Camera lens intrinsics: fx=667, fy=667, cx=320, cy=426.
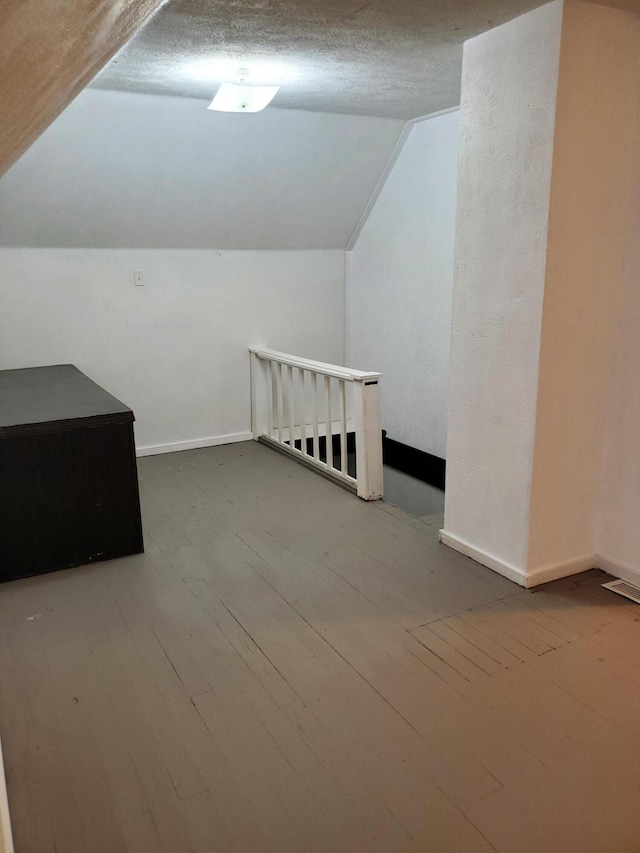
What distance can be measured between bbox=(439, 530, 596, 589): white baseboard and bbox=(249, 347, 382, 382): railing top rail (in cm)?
96

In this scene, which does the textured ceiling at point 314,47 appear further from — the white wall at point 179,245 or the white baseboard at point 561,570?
the white baseboard at point 561,570

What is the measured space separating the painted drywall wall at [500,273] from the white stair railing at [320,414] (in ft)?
2.03

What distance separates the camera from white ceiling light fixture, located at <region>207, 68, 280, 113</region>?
2.88 meters

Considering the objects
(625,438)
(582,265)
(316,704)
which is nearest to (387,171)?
(582,265)

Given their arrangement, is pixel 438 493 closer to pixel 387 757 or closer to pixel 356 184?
pixel 356 184

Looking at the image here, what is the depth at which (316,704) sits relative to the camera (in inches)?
74.1

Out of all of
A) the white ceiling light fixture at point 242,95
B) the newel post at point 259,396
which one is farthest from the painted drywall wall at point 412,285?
the white ceiling light fixture at point 242,95

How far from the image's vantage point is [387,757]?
5.53 ft

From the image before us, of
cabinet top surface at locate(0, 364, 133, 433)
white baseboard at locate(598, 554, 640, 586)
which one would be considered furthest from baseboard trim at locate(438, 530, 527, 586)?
cabinet top surface at locate(0, 364, 133, 433)

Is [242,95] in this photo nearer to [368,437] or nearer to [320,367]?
[320,367]

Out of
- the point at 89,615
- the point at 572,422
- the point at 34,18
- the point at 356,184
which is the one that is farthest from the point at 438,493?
the point at 34,18

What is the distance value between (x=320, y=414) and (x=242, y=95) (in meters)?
2.38

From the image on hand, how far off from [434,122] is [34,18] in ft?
11.6

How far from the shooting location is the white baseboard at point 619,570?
2.53 m
